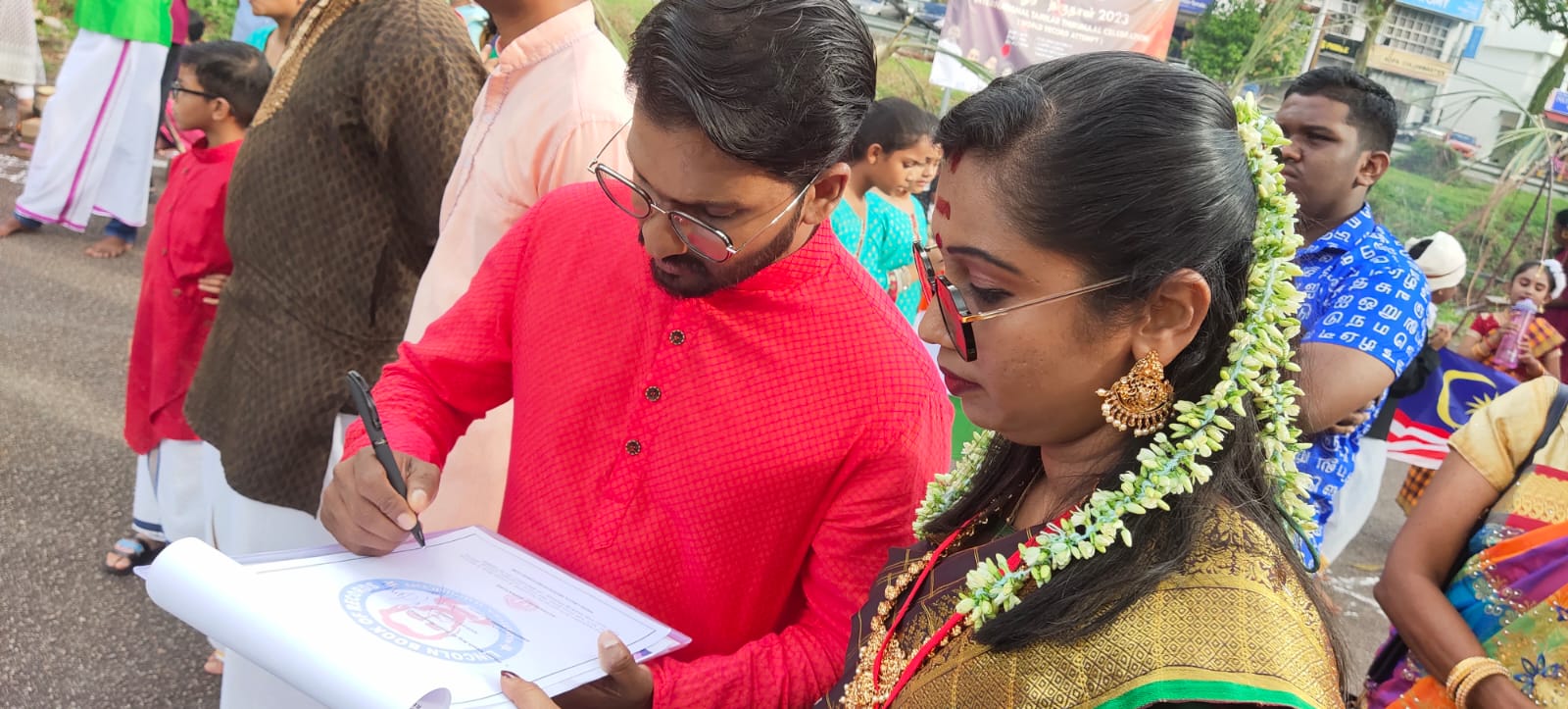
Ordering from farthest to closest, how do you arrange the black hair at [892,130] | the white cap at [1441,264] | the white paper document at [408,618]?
the white cap at [1441,264] < the black hair at [892,130] < the white paper document at [408,618]

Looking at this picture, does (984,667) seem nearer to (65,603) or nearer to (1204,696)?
(1204,696)

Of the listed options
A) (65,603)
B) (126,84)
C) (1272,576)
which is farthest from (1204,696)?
(126,84)

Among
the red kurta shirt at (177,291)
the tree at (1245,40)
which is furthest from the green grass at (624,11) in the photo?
the red kurta shirt at (177,291)

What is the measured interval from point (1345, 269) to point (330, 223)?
2.43 meters

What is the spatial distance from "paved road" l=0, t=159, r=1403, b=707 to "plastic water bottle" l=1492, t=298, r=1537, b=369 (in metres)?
1.22

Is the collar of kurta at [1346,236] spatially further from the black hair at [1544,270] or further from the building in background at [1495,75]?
the building in background at [1495,75]

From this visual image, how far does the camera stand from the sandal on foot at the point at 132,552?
3.74m

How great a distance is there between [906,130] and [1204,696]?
13.2ft

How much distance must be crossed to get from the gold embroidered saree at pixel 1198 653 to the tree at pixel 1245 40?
6822 millimetres

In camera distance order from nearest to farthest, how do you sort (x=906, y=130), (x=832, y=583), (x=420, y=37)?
(x=832, y=583), (x=420, y=37), (x=906, y=130)

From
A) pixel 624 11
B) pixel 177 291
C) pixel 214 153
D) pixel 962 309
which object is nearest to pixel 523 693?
pixel 962 309

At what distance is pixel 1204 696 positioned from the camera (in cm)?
105

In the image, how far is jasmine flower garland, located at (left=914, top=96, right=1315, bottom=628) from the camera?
1199mm

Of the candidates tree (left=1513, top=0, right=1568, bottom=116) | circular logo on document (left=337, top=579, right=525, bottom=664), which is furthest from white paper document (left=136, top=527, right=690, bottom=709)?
tree (left=1513, top=0, right=1568, bottom=116)
